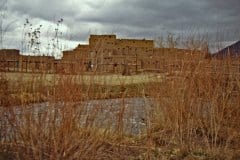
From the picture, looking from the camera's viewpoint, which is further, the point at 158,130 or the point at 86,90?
the point at 158,130

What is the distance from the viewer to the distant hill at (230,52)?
290 inches

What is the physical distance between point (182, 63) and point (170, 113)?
3.08 feet

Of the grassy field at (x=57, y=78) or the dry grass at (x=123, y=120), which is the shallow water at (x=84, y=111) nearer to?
the dry grass at (x=123, y=120)

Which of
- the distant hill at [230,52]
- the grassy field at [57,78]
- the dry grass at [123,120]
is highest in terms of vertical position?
the distant hill at [230,52]

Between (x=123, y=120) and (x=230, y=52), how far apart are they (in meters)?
2.56

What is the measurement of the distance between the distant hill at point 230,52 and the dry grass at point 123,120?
6.8 inches

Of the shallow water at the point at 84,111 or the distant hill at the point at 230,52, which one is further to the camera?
the distant hill at the point at 230,52

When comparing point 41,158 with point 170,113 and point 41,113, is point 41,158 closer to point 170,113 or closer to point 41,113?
point 41,113

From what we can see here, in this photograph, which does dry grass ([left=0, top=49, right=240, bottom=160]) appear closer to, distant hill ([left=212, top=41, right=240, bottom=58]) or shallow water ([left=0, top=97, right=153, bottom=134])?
shallow water ([left=0, top=97, right=153, bottom=134])

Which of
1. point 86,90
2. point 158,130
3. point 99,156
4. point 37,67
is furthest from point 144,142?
point 37,67

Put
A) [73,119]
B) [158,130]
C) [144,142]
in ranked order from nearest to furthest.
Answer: [73,119] → [144,142] → [158,130]

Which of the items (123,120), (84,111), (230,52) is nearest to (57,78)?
(84,111)

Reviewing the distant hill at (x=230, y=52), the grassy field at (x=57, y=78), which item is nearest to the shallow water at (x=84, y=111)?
the grassy field at (x=57, y=78)

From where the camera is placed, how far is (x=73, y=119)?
491cm
